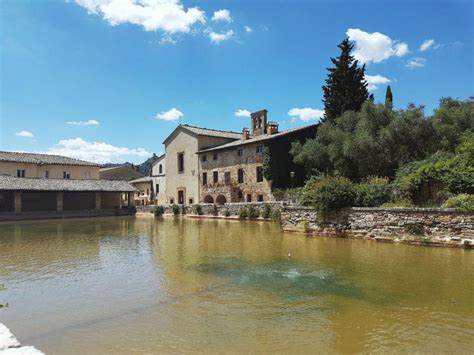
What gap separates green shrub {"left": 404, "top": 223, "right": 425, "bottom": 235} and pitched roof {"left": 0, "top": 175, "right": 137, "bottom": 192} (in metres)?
37.3

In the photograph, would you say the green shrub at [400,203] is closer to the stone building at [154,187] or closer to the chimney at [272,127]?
the chimney at [272,127]

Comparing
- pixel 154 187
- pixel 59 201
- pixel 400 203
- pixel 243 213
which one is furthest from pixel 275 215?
pixel 154 187

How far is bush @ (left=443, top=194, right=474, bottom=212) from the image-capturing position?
44.6 feet

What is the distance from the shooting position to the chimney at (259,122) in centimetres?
3869

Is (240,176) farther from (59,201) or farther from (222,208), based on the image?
(59,201)

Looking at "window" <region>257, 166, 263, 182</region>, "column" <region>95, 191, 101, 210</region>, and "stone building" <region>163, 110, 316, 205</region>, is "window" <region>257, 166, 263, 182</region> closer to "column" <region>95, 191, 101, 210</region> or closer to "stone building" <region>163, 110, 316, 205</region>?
"stone building" <region>163, 110, 316, 205</region>

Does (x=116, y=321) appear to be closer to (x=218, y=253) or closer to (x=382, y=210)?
(x=218, y=253)

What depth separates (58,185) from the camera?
42125mm

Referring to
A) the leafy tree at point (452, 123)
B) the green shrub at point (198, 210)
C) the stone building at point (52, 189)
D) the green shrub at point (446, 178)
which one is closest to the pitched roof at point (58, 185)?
the stone building at point (52, 189)

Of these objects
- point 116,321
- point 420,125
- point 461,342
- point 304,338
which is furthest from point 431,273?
point 420,125

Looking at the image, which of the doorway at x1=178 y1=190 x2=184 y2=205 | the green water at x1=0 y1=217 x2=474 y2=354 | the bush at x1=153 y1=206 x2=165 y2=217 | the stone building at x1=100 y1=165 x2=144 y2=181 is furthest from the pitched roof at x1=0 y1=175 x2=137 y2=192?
the green water at x1=0 y1=217 x2=474 y2=354

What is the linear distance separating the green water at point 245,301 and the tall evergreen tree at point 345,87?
846 inches

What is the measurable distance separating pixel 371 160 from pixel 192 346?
24.0 m

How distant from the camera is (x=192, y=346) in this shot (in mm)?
5523
